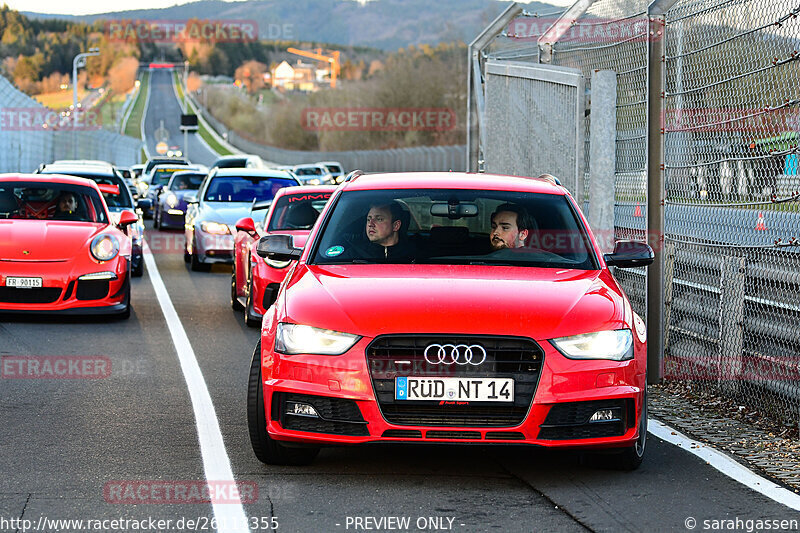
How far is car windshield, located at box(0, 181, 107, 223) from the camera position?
48.1 ft

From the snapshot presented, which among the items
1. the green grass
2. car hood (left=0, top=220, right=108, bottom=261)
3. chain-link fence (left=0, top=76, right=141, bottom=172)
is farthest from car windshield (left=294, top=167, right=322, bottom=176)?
the green grass

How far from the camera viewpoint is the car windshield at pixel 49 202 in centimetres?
1467

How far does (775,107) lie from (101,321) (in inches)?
308

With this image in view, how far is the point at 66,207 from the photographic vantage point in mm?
14734

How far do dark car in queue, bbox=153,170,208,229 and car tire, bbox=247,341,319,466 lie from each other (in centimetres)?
2340

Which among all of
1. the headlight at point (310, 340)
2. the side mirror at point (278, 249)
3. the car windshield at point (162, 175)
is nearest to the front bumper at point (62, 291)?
the side mirror at point (278, 249)

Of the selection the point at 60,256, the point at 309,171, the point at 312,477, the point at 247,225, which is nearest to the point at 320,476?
the point at 312,477

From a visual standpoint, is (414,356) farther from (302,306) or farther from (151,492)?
(151,492)

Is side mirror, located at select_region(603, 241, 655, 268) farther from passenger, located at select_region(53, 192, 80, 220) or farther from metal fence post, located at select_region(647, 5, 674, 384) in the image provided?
passenger, located at select_region(53, 192, 80, 220)

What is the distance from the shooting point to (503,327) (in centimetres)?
646

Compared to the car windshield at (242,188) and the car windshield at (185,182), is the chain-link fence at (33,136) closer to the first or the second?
the car windshield at (185,182)

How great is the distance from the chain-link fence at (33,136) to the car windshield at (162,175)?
4.76m

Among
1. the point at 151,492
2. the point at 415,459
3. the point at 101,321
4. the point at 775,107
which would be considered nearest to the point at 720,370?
the point at 775,107

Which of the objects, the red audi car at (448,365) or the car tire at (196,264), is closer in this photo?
the red audi car at (448,365)
